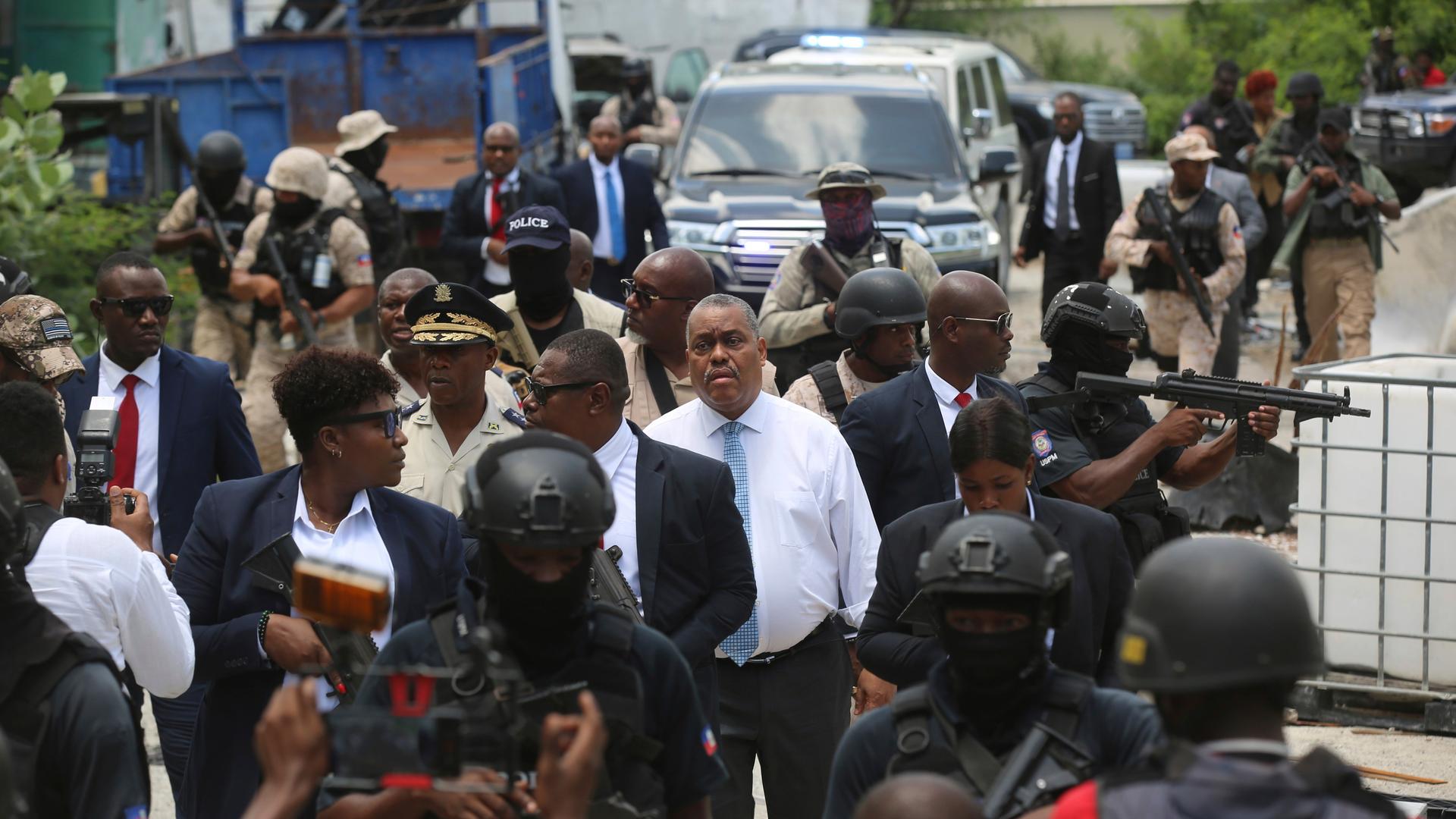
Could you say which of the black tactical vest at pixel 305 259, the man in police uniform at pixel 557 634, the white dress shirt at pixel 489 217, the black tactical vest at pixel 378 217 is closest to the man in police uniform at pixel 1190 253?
the white dress shirt at pixel 489 217

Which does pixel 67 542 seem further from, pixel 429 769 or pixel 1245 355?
pixel 1245 355

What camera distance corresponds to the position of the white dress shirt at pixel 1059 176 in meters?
12.5

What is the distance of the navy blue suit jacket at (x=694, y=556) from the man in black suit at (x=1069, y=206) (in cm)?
842

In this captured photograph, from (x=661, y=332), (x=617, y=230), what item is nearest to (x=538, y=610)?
(x=661, y=332)

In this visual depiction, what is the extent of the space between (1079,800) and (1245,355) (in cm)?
1261

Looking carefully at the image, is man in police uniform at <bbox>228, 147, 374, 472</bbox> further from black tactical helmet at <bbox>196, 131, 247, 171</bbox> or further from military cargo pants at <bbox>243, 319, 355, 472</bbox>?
black tactical helmet at <bbox>196, 131, 247, 171</bbox>

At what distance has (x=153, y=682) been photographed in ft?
12.5

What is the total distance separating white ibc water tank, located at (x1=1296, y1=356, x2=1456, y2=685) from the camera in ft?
21.7

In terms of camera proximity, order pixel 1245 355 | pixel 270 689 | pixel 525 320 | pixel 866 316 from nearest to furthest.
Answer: pixel 270 689
pixel 866 316
pixel 525 320
pixel 1245 355

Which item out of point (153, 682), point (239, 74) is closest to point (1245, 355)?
point (239, 74)

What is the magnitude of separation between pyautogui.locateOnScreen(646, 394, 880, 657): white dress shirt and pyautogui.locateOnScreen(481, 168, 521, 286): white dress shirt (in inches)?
195

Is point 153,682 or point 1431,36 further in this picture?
point 1431,36

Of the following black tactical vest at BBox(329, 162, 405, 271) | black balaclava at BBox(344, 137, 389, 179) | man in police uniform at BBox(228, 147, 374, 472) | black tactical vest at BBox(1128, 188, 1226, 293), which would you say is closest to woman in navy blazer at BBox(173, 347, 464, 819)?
man in police uniform at BBox(228, 147, 374, 472)

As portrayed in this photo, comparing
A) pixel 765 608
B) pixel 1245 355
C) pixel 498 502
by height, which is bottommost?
pixel 1245 355
